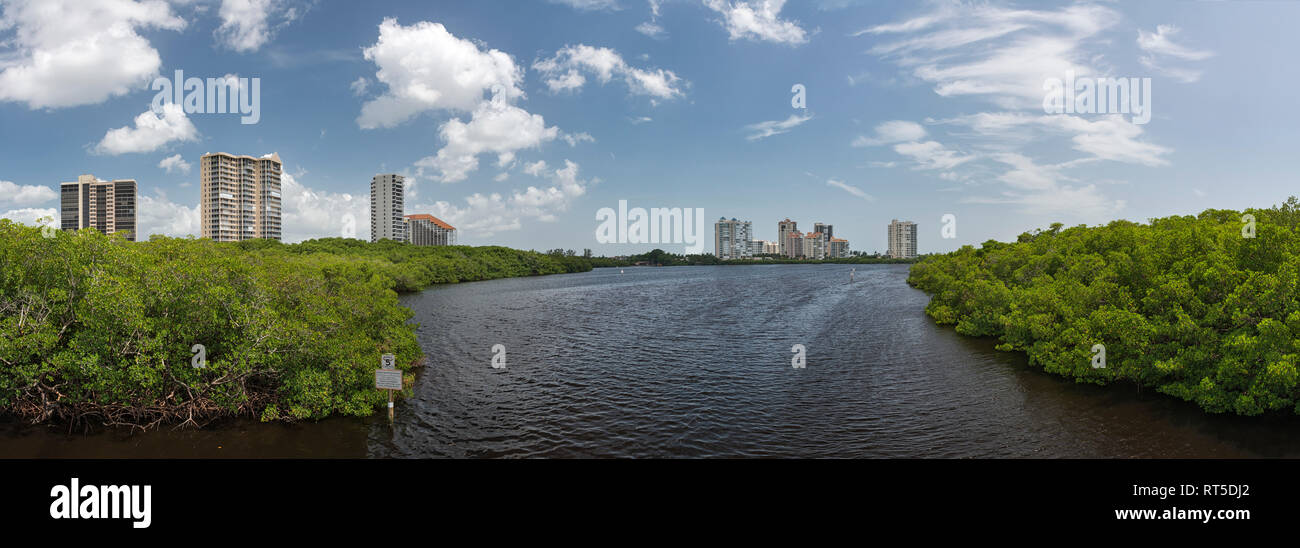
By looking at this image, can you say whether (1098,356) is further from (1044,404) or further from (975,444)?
(975,444)

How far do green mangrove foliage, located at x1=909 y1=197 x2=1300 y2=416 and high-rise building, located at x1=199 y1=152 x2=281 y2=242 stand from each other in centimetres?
16054

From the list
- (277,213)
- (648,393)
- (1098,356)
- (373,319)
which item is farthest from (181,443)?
(277,213)

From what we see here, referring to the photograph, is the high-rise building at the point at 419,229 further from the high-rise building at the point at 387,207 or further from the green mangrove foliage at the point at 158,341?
the green mangrove foliage at the point at 158,341

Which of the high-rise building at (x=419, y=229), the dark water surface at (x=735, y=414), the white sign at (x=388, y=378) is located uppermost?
the high-rise building at (x=419, y=229)

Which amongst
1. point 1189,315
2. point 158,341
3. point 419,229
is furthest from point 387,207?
point 1189,315

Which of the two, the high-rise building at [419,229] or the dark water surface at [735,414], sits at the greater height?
the high-rise building at [419,229]

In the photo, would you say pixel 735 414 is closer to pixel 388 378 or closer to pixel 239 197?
pixel 388 378

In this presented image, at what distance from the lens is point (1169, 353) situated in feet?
67.6

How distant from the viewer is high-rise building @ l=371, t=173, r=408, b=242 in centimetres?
18800

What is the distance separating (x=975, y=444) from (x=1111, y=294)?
40.1 feet

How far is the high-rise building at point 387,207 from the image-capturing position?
7402 inches

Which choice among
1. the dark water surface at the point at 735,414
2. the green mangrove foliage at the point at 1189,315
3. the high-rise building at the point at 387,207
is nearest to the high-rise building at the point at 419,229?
the high-rise building at the point at 387,207

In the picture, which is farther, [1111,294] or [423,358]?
[423,358]

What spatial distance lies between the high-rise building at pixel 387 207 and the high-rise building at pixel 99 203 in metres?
61.9
